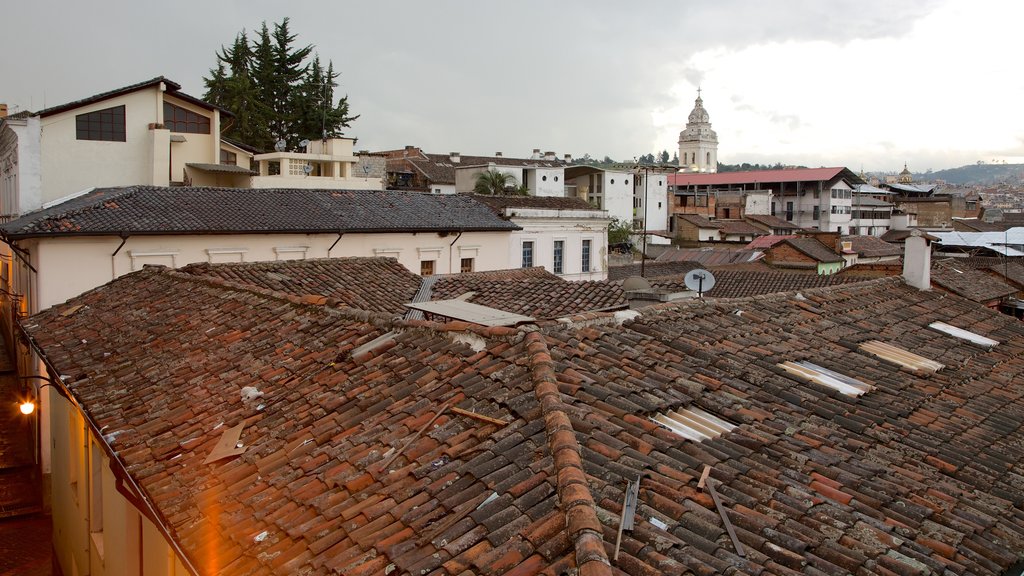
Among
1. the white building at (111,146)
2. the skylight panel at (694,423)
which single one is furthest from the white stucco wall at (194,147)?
the skylight panel at (694,423)

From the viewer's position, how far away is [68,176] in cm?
2616

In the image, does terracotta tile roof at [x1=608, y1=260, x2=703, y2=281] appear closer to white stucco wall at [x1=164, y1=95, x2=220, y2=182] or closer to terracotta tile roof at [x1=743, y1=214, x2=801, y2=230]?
white stucco wall at [x1=164, y1=95, x2=220, y2=182]

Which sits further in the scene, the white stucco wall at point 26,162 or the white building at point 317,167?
the white building at point 317,167

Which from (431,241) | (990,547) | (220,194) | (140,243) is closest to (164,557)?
(990,547)

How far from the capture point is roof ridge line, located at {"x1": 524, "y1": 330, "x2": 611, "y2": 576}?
338 cm

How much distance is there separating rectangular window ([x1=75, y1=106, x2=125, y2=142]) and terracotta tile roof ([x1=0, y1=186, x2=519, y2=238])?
9.71ft

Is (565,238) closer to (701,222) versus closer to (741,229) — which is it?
(701,222)

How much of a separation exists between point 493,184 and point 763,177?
112ft

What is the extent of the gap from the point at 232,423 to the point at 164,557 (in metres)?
1.37

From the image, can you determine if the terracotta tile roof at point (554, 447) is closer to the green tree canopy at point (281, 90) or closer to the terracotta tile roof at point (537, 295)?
the terracotta tile roof at point (537, 295)

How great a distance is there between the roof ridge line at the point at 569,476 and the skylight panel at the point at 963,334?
773 centimetres

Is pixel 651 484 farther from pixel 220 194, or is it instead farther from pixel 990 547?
pixel 220 194

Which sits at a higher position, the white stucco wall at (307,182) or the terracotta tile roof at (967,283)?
the white stucco wall at (307,182)

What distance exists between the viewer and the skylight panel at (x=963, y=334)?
10.4m
